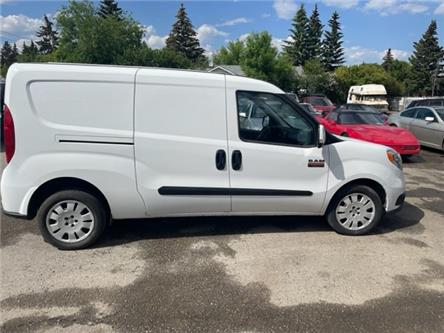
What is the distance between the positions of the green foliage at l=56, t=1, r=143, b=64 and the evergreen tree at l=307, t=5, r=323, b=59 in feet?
108

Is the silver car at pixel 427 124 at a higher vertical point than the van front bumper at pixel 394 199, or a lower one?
higher

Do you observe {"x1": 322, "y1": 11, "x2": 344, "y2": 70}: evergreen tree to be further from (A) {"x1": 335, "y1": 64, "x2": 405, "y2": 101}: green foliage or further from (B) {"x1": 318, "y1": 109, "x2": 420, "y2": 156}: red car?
(B) {"x1": 318, "y1": 109, "x2": 420, "y2": 156}: red car

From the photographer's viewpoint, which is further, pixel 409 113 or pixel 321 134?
pixel 409 113

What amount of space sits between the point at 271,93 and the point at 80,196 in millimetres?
2440

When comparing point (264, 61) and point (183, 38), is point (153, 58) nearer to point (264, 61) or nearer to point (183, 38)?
point (264, 61)

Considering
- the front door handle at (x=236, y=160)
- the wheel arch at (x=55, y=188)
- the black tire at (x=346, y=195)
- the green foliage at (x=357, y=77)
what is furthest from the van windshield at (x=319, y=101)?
the green foliage at (x=357, y=77)

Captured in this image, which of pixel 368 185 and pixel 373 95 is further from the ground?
pixel 373 95

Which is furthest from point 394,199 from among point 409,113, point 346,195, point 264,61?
point 264,61

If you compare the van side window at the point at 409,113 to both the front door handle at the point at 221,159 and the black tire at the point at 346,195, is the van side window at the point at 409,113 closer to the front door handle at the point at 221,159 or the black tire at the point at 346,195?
the black tire at the point at 346,195

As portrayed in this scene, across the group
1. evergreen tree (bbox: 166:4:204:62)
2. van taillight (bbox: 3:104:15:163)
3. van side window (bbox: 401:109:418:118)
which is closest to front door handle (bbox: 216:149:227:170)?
van taillight (bbox: 3:104:15:163)

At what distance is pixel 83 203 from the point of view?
12.1ft

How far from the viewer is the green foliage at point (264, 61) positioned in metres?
41.0

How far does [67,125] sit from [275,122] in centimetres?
229

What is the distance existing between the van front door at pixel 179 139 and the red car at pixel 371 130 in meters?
5.35
